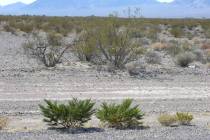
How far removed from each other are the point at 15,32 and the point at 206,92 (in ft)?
121

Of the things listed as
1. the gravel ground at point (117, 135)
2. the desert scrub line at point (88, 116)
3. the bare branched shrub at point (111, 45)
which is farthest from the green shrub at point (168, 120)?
the bare branched shrub at point (111, 45)

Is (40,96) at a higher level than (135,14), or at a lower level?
lower

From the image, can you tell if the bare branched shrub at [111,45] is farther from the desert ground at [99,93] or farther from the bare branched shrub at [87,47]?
the desert ground at [99,93]

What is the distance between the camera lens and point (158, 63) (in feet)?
88.1

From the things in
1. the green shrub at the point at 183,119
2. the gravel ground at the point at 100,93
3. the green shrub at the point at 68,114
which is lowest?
the gravel ground at the point at 100,93

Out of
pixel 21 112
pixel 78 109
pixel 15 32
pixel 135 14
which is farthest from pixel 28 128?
pixel 15 32

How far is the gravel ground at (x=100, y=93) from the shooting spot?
36.8ft

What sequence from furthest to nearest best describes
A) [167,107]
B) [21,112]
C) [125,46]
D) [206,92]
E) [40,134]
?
[125,46]
[206,92]
[167,107]
[21,112]
[40,134]

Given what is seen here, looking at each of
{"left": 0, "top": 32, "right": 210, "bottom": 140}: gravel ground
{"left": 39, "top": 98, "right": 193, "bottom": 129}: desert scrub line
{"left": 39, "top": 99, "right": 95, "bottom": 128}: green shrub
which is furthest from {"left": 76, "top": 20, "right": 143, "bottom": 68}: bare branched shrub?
{"left": 39, "top": 99, "right": 95, "bottom": 128}: green shrub

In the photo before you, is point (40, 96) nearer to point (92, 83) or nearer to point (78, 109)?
point (92, 83)

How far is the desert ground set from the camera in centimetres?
1133

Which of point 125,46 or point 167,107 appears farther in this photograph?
point 125,46

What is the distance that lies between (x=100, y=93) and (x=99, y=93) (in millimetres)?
32

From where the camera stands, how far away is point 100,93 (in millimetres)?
17891
